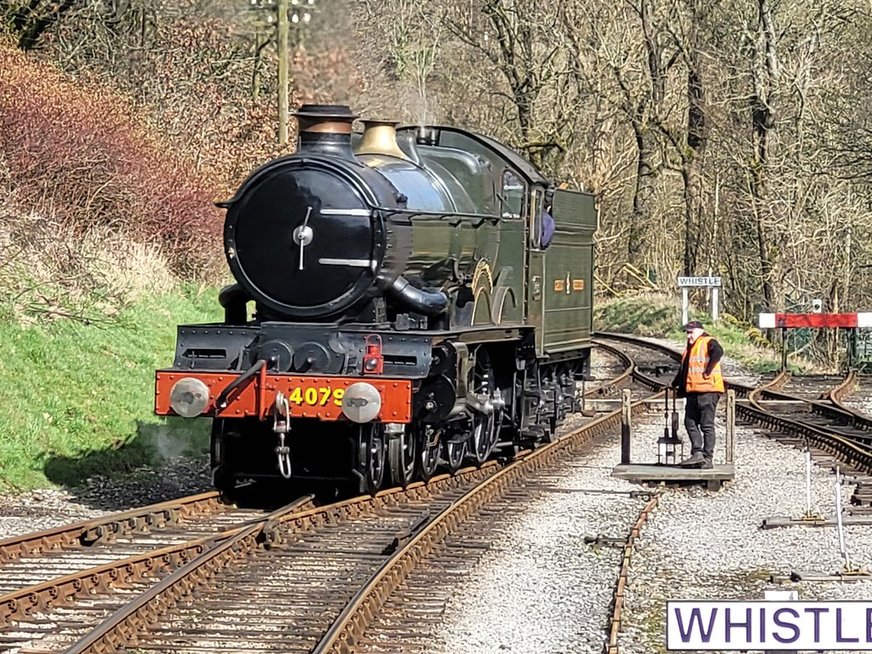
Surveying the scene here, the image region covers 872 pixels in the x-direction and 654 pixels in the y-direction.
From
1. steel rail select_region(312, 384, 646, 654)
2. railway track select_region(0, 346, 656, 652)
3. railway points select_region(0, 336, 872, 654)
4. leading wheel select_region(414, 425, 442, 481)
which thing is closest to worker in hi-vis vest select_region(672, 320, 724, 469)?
railway points select_region(0, 336, 872, 654)

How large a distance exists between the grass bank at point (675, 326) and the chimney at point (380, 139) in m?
16.9

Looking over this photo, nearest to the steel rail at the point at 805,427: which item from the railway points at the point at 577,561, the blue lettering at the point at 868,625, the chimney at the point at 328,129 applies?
the railway points at the point at 577,561

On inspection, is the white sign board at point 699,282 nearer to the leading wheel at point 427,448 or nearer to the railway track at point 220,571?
the leading wheel at point 427,448

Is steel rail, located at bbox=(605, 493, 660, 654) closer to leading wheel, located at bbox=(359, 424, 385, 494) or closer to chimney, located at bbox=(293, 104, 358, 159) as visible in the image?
leading wheel, located at bbox=(359, 424, 385, 494)

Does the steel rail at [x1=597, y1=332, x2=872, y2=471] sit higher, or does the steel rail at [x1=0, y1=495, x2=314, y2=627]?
the steel rail at [x1=597, y1=332, x2=872, y2=471]

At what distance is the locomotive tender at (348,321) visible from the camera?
11.1 meters

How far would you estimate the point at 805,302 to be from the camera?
1373 inches

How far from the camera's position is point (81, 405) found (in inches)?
568

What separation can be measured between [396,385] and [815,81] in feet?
87.9

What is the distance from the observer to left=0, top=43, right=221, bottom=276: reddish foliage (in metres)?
20.0

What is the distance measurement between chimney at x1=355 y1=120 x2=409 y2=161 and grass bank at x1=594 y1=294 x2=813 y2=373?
16.9 m

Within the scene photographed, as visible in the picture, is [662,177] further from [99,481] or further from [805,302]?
[99,481]

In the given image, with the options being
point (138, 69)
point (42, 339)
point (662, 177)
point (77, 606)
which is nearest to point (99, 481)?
point (42, 339)

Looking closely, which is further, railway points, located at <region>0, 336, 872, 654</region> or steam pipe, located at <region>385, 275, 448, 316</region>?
steam pipe, located at <region>385, 275, 448, 316</region>
